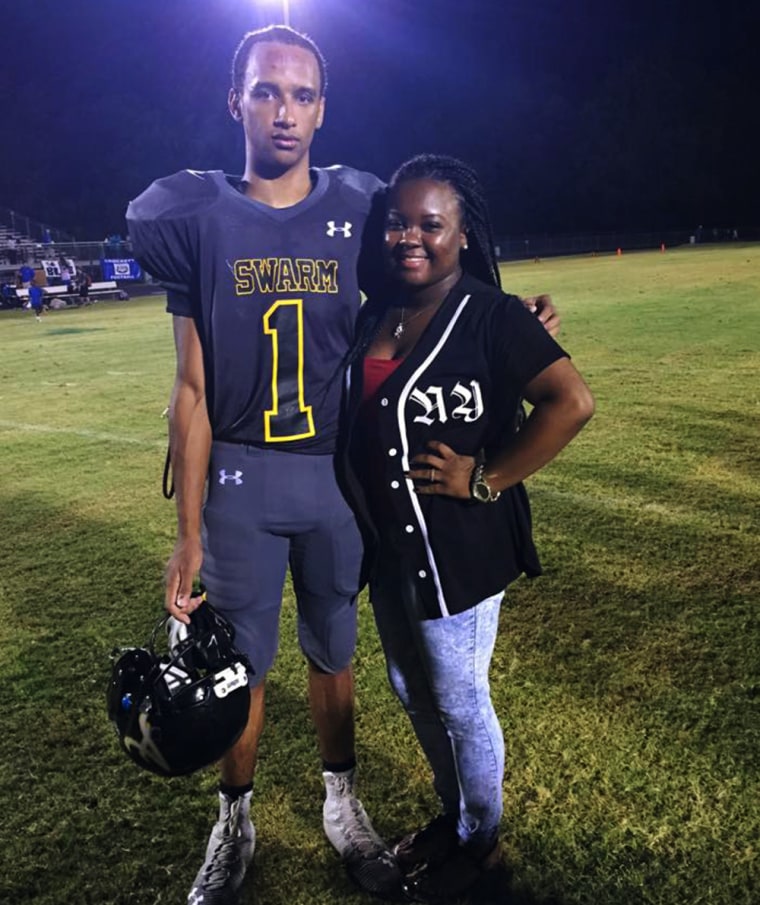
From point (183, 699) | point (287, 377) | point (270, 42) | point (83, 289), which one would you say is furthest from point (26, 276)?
point (183, 699)

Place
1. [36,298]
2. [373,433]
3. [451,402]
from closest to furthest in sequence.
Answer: [451,402] → [373,433] → [36,298]

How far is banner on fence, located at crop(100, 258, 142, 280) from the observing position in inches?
1197

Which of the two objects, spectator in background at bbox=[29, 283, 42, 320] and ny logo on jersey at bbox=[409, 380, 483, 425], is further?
spectator in background at bbox=[29, 283, 42, 320]

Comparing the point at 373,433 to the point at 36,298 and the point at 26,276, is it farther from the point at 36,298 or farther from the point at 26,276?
the point at 26,276

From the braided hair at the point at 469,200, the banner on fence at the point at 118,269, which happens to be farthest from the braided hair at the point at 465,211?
the banner on fence at the point at 118,269

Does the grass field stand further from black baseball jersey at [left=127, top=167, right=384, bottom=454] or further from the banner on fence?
the banner on fence

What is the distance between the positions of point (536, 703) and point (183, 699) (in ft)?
5.28

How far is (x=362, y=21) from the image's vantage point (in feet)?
249

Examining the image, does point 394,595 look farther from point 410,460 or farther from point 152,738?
point 152,738

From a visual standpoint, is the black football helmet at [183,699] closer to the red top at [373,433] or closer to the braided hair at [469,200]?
the red top at [373,433]

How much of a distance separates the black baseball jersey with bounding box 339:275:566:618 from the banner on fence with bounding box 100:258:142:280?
3017 cm

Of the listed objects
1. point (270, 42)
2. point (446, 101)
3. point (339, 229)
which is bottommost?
point (339, 229)

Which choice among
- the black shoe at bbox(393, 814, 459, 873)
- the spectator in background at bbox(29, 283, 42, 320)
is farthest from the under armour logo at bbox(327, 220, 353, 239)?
the spectator in background at bbox(29, 283, 42, 320)

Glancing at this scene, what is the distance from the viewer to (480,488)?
6.43 ft
